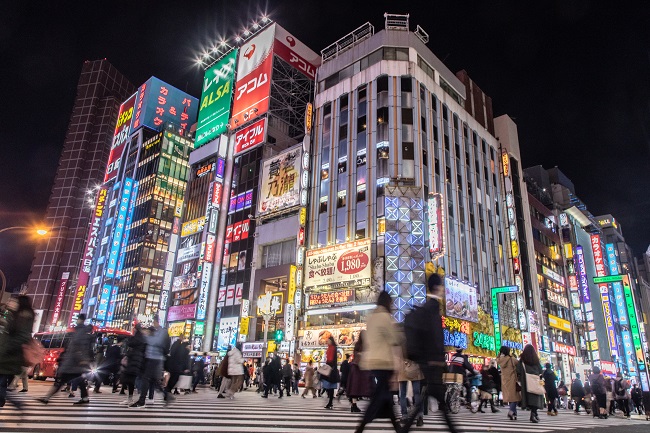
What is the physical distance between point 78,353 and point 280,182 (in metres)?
32.6

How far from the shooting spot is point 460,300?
31531 millimetres

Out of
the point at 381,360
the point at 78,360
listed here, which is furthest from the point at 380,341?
the point at 78,360

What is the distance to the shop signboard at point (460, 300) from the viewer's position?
3050cm

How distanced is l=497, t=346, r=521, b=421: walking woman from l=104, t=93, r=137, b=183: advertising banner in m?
76.2

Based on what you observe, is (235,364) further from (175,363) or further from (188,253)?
(188,253)

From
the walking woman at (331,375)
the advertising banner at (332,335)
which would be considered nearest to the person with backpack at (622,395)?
the walking woman at (331,375)

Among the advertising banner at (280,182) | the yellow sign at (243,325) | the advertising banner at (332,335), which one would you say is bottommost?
the advertising banner at (332,335)

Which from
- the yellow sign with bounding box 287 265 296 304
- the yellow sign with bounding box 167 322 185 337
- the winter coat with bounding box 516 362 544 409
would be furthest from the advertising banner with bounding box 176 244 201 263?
the winter coat with bounding box 516 362 544 409

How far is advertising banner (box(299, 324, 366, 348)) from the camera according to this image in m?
30.0

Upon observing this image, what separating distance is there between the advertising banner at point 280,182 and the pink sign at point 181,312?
38.9 ft

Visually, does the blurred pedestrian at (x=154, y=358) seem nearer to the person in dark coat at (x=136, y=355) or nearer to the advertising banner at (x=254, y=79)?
the person in dark coat at (x=136, y=355)

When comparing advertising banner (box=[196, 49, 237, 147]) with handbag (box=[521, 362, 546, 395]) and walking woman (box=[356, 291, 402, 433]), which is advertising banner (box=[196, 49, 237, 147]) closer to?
handbag (box=[521, 362, 546, 395])

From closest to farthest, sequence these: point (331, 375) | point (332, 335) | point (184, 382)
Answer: point (331, 375) → point (184, 382) → point (332, 335)

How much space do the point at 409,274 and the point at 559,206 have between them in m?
43.7
